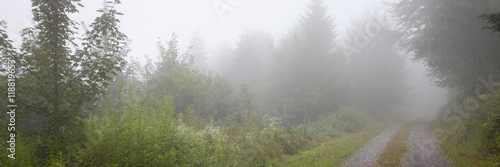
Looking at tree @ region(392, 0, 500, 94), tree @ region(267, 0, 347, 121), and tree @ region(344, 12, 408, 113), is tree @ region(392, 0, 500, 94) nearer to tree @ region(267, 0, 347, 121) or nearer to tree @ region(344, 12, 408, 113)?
tree @ region(267, 0, 347, 121)

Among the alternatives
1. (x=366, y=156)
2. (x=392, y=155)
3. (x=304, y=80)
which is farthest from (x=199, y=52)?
(x=392, y=155)

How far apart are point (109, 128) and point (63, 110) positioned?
1108mm

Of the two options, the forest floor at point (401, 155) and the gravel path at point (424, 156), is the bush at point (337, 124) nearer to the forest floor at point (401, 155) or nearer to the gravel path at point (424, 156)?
the forest floor at point (401, 155)

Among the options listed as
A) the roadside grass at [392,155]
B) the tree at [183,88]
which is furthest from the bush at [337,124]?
the tree at [183,88]

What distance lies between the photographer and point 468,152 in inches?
376

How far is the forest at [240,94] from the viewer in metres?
5.83

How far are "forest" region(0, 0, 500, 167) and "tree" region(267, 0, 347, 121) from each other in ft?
0.42

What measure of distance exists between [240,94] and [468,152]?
16124 mm

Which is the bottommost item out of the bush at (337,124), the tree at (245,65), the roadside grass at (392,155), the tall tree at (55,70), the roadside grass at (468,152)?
the roadside grass at (468,152)

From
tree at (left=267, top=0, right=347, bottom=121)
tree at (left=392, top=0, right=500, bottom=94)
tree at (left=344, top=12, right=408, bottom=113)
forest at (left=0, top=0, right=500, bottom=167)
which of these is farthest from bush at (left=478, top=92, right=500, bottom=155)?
tree at (left=344, top=12, right=408, bottom=113)

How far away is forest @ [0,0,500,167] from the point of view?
5.83 metres

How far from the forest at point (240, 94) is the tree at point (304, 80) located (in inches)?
5.1

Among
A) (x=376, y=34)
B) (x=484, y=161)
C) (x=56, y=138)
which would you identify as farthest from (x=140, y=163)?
(x=376, y=34)

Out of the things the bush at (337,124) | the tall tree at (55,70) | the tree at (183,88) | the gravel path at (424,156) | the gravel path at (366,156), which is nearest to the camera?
the tall tree at (55,70)
